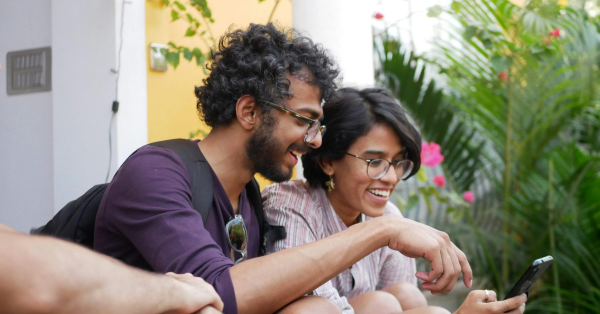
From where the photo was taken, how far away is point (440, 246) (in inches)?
69.6

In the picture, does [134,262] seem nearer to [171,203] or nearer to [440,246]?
[171,203]

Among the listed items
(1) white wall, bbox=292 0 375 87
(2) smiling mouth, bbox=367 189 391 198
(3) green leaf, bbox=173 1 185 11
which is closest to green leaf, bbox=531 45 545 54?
(1) white wall, bbox=292 0 375 87

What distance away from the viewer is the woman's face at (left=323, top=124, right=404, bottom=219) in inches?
93.5

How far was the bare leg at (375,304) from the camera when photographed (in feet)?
6.65

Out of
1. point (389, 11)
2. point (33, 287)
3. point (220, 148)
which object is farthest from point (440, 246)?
point (389, 11)

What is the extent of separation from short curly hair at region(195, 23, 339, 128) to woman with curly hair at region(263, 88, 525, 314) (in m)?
0.27

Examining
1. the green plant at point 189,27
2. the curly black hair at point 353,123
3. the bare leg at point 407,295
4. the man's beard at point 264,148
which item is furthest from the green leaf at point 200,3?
the bare leg at point 407,295

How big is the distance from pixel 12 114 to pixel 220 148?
1.83 metres

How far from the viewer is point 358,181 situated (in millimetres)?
2375

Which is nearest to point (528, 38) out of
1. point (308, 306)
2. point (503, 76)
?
point (503, 76)

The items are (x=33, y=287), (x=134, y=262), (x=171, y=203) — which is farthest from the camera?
(x=134, y=262)

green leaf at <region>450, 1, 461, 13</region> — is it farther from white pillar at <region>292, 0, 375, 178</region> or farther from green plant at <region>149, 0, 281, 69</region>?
green plant at <region>149, 0, 281, 69</region>

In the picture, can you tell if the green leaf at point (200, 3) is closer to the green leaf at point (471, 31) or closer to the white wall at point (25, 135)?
the white wall at point (25, 135)

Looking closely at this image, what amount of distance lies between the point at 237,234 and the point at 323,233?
20.8 inches
